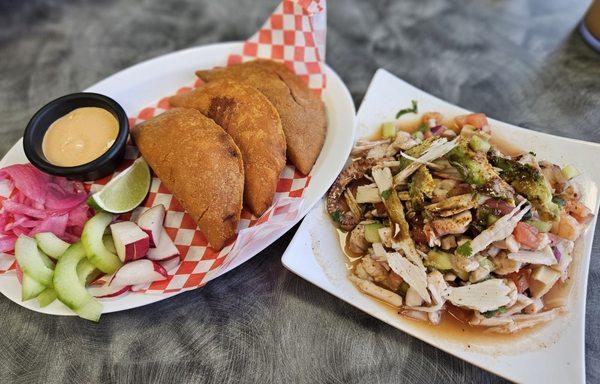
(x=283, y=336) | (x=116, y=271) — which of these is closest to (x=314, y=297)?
(x=283, y=336)

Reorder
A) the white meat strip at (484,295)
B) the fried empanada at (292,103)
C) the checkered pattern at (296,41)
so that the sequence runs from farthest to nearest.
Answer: the checkered pattern at (296,41), the fried empanada at (292,103), the white meat strip at (484,295)

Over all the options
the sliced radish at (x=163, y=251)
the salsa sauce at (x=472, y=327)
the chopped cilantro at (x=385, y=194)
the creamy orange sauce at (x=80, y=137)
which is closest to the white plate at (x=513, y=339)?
the salsa sauce at (x=472, y=327)

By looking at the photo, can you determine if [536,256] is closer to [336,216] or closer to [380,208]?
[380,208]

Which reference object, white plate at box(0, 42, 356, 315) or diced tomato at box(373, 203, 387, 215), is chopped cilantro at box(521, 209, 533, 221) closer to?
diced tomato at box(373, 203, 387, 215)

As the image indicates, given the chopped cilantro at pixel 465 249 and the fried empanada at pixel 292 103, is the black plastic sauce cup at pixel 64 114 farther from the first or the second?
the chopped cilantro at pixel 465 249

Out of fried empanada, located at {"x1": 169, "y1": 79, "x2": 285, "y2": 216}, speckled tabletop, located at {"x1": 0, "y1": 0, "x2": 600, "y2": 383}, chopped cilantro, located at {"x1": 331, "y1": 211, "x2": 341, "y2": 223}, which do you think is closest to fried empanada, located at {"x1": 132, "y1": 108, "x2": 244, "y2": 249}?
fried empanada, located at {"x1": 169, "y1": 79, "x2": 285, "y2": 216}
